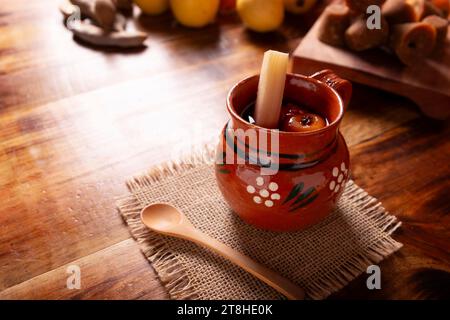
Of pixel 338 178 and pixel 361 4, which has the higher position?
pixel 361 4

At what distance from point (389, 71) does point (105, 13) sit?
1.86ft

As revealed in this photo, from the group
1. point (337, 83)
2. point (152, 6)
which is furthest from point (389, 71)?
point (152, 6)

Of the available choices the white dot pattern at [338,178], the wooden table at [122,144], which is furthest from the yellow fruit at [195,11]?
the white dot pattern at [338,178]

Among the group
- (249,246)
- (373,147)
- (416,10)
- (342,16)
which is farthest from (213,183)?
(416,10)

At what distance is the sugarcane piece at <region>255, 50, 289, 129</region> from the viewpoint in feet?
1.52

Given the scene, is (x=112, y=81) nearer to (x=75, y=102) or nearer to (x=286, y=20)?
(x=75, y=102)

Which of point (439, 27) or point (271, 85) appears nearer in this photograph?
point (271, 85)

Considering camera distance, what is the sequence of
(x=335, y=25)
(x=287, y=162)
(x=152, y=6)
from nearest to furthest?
(x=287, y=162), (x=335, y=25), (x=152, y=6)

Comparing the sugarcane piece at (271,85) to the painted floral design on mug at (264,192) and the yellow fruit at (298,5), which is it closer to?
the painted floral design on mug at (264,192)

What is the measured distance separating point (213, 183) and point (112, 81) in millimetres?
338

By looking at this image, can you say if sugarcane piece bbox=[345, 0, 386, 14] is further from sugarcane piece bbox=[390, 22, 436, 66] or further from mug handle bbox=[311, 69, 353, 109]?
mug handle bbox=[311, 69, 353, 109]

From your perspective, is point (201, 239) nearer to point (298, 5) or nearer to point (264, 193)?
point (264, 193)

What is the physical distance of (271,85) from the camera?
0.47 m

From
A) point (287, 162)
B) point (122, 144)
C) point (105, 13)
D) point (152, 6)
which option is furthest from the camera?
point (152, 6)
